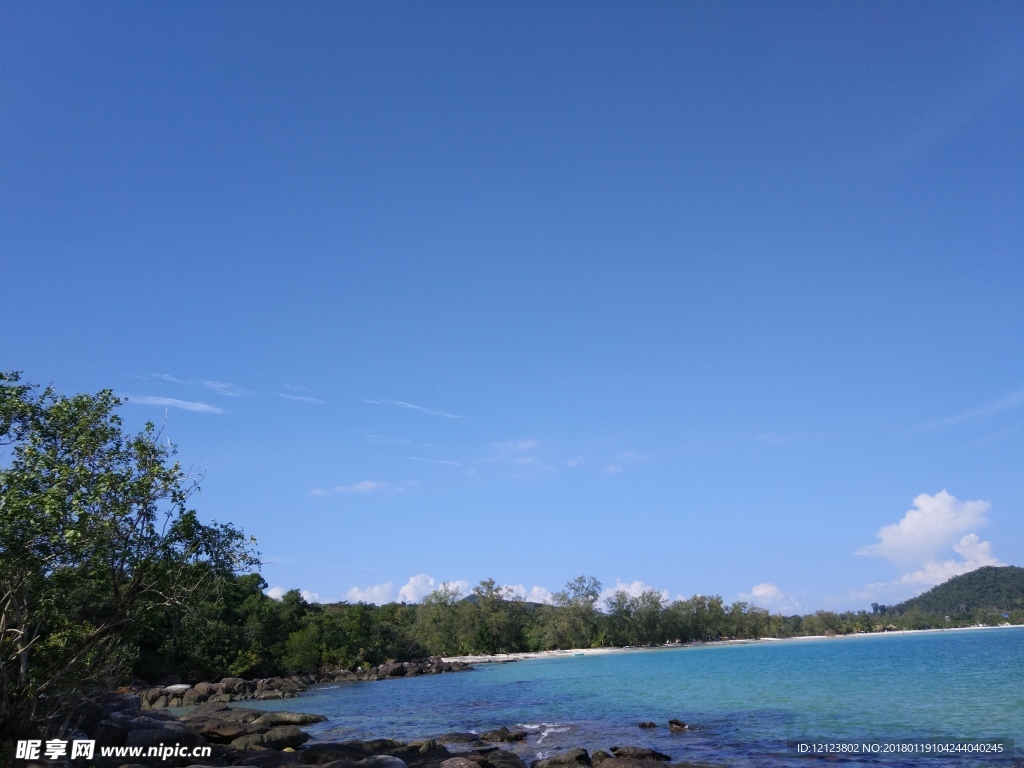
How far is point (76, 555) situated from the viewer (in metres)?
13.5

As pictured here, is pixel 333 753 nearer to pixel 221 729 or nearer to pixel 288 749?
pixel 288 749

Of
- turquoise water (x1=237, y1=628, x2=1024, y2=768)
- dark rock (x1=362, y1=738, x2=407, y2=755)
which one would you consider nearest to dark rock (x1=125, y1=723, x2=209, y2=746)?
dark rock (x1=362, y1=738, x2=407, y2=755)

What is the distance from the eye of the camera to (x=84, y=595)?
15398mm

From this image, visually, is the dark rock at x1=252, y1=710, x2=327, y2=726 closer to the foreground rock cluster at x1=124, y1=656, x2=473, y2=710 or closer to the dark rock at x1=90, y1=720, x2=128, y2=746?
the dark rock at x1=90, y1=720, x2=128, y2=746

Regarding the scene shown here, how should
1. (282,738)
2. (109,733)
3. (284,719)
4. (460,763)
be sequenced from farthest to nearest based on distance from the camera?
(284,719) → (282,738) → (109,733) → (460,763)

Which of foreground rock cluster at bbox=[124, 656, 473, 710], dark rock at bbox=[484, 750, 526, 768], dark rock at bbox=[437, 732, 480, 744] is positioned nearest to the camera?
dark rock at bbox=[484, 750, 526, 768]

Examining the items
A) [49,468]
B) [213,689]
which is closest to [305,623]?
[213,689]

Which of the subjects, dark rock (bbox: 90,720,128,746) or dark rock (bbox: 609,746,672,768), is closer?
dark rock (bbox: 90,720,128,746)

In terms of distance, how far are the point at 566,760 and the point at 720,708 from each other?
1614 centimetres

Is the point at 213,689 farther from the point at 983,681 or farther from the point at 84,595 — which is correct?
the point at 983,681

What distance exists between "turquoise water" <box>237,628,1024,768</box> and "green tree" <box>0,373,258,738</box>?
13391 mm

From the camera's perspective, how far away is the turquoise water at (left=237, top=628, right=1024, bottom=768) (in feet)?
74.1

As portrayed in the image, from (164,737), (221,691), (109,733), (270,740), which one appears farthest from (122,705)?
(221,691)

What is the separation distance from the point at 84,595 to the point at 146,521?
2431 millimetres
